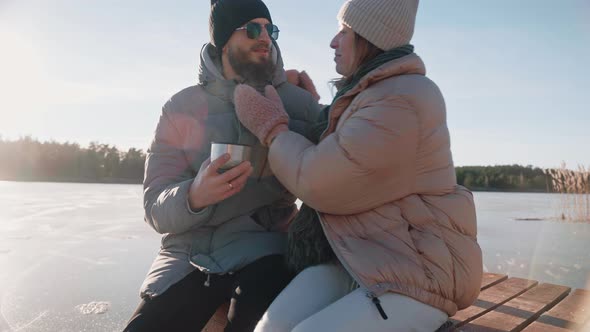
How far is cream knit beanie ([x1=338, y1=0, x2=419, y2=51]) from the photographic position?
1355 mm

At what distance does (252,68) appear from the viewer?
187 centimetres

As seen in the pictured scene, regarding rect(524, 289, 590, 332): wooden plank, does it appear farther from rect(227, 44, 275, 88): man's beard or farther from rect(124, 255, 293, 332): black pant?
rect(227, 44, 275, 88): man's beard

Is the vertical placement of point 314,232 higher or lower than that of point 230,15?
lower

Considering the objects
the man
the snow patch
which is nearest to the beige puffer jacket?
the man

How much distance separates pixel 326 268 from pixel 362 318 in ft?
0.76

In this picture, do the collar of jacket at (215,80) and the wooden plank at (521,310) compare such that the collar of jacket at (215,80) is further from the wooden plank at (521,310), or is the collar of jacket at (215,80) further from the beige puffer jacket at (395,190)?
the wooden plank at (521,310)

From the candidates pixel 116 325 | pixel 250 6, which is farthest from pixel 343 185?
pixel 116 325

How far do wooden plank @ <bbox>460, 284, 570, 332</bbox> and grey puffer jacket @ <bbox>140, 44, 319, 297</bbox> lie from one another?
2.98 feet

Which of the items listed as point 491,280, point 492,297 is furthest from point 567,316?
point 491,280

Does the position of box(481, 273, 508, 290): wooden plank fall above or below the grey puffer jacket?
below

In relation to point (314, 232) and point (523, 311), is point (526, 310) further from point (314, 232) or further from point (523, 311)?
point (314, 232)

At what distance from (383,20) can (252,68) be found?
67cm

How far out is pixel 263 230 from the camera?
5.80 feet

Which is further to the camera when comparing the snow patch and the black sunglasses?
the snow patch
